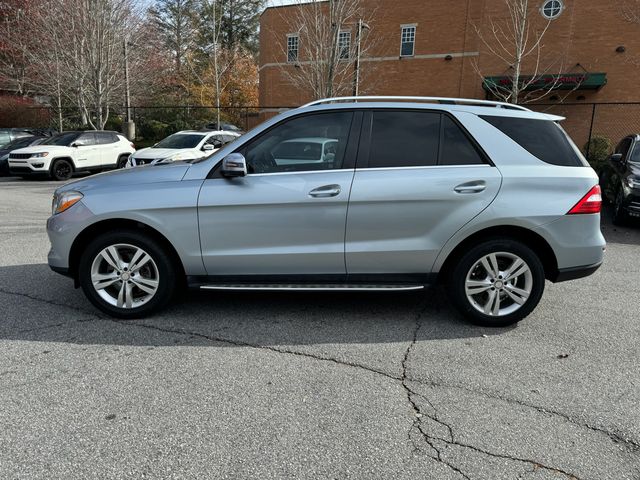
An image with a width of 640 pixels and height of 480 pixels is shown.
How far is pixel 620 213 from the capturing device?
8867 millimetres

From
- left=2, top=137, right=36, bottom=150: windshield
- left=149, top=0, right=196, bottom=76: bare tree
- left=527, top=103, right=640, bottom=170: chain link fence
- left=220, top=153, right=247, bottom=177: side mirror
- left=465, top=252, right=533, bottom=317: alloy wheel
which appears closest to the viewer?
left=220, top=153, right=247, bottom=177: side mirror

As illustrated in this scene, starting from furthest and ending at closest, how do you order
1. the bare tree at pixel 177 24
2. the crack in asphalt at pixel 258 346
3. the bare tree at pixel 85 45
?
1. the bare tree at pixel 177 24
2. the bare tree at pixel 85 45
3. the crack in asphalt at pixel 258 346

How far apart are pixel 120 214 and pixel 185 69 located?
118 ft

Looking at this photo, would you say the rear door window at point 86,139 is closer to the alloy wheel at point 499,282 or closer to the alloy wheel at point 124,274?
the alloy wheel at point 124,274

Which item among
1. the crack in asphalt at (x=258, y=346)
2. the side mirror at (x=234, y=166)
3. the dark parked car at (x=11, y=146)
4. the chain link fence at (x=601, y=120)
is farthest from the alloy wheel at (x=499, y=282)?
the chain link fence at (x=601, y=120)

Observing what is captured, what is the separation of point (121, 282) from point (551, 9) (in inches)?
1073

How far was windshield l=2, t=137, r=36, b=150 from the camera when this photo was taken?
17.3 metres

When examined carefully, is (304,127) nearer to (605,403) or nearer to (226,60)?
(605,403)

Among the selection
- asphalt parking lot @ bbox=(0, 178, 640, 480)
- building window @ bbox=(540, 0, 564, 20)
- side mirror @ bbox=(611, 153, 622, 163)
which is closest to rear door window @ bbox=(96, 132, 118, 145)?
asphalt parking lot @ bbox=(0, 178, 640, 480)

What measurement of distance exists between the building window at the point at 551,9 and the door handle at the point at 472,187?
994 inches

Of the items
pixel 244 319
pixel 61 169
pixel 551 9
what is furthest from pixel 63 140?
pixel 551 9

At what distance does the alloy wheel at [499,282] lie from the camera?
3.97m

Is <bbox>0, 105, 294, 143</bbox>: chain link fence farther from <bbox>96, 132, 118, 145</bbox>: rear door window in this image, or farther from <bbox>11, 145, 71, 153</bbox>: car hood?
<bbox>11, 145, 71, 153</bbox>: car hood

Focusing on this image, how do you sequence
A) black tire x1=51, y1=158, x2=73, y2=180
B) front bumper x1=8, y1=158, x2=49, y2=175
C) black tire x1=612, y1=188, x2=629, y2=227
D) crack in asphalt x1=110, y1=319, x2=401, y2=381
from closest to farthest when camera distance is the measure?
crack in asphalt x1=110, y1=319, x2=401, y2=381, black tire x1=612, y1=188, x2=629, y2=227, front bumper x1=8, y1=158, x2=49, y2=175, black tire x1=51, y1=158, x2=73, y2=180
